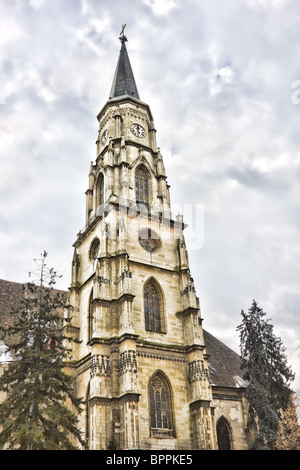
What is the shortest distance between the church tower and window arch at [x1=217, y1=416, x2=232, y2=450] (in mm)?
3668

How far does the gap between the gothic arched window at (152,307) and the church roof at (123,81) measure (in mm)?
19950

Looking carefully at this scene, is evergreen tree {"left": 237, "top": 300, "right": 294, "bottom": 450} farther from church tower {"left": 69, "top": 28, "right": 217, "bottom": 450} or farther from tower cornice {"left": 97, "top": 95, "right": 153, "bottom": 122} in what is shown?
tower cornice {"left": 97, "top": 95, "right": 153, "bottom": 122}

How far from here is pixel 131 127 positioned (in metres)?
39.0

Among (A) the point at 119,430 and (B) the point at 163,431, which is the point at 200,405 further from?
(A) the point at 119,430

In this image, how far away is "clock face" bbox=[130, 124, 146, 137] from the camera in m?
39.0

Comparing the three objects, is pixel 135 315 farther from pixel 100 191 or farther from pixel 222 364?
pixel 100 191

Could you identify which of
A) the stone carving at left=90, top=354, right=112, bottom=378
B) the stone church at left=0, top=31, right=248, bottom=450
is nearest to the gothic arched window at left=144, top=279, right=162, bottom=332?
the stone church at left=0, top=31, right=248, bottom=450

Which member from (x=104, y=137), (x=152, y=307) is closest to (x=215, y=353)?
(x=152, y=307)

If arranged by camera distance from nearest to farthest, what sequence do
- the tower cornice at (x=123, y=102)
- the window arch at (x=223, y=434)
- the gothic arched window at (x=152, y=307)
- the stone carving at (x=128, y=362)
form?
1. the stone carving at (x=128, y=362)
2. the gothic arched window at (x=152, y=307)
3. the window arch at (x=223, y=434)
4. the tower cornice at (x=123, y=102)

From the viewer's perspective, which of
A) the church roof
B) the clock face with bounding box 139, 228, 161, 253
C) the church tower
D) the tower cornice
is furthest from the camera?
the church roof

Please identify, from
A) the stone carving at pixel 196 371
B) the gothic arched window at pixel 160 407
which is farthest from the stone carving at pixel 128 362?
the stone carving at pixel 196 371

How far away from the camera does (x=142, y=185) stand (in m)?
36.3

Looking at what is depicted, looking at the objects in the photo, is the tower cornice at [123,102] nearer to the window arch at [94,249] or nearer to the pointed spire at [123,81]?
the pointed spire at [123,81]

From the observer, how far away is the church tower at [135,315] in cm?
2527
